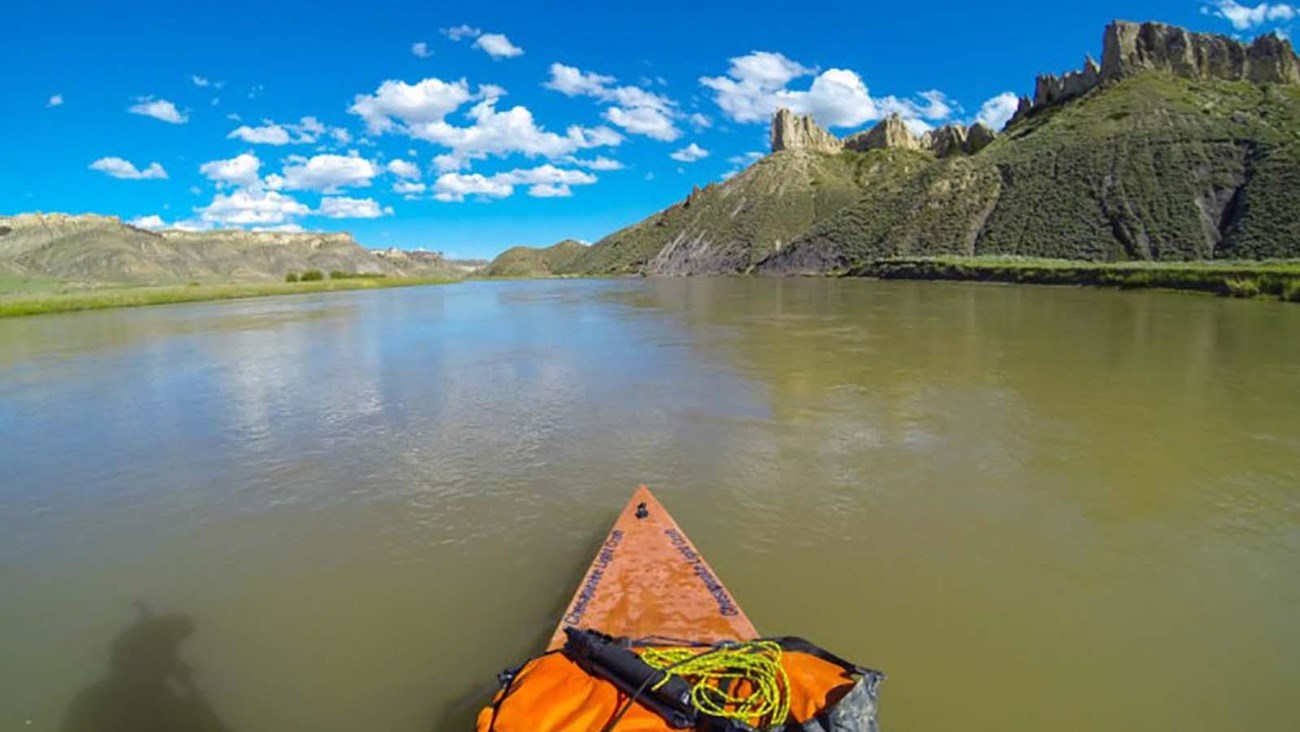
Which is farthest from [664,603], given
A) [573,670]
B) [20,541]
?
[20,541]

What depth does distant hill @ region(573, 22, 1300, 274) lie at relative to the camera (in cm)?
5609

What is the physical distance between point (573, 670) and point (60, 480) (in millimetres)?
9659

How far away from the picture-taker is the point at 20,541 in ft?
23.1

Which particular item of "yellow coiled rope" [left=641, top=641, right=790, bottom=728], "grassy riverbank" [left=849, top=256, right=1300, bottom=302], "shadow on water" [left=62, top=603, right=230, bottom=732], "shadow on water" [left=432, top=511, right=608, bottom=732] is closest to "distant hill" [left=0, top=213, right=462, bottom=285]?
"grassy riverbank" [left=849, top=256, right=1300, bottom=302]

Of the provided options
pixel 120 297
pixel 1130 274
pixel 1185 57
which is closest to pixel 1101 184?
pixel 1130 274

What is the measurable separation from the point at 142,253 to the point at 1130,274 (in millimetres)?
162473

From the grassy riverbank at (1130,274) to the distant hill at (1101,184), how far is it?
9.75 metres

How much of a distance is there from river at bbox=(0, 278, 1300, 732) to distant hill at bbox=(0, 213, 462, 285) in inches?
4556

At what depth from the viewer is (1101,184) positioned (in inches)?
2506

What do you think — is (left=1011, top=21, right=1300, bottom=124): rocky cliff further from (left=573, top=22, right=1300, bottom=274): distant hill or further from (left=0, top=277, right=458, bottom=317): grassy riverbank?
(left=0, top=277, right=458, bottom=317): grassy riverbank

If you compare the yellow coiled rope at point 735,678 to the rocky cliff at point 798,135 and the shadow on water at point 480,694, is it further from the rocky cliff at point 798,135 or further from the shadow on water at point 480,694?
the rocky cliff at point 798,135

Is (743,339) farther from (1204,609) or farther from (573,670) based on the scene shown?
(573,670)

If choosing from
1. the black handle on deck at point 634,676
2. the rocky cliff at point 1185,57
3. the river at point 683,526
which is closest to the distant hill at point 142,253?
the river at point 683,526

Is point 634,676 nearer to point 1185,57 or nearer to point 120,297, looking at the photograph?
point 120,297
